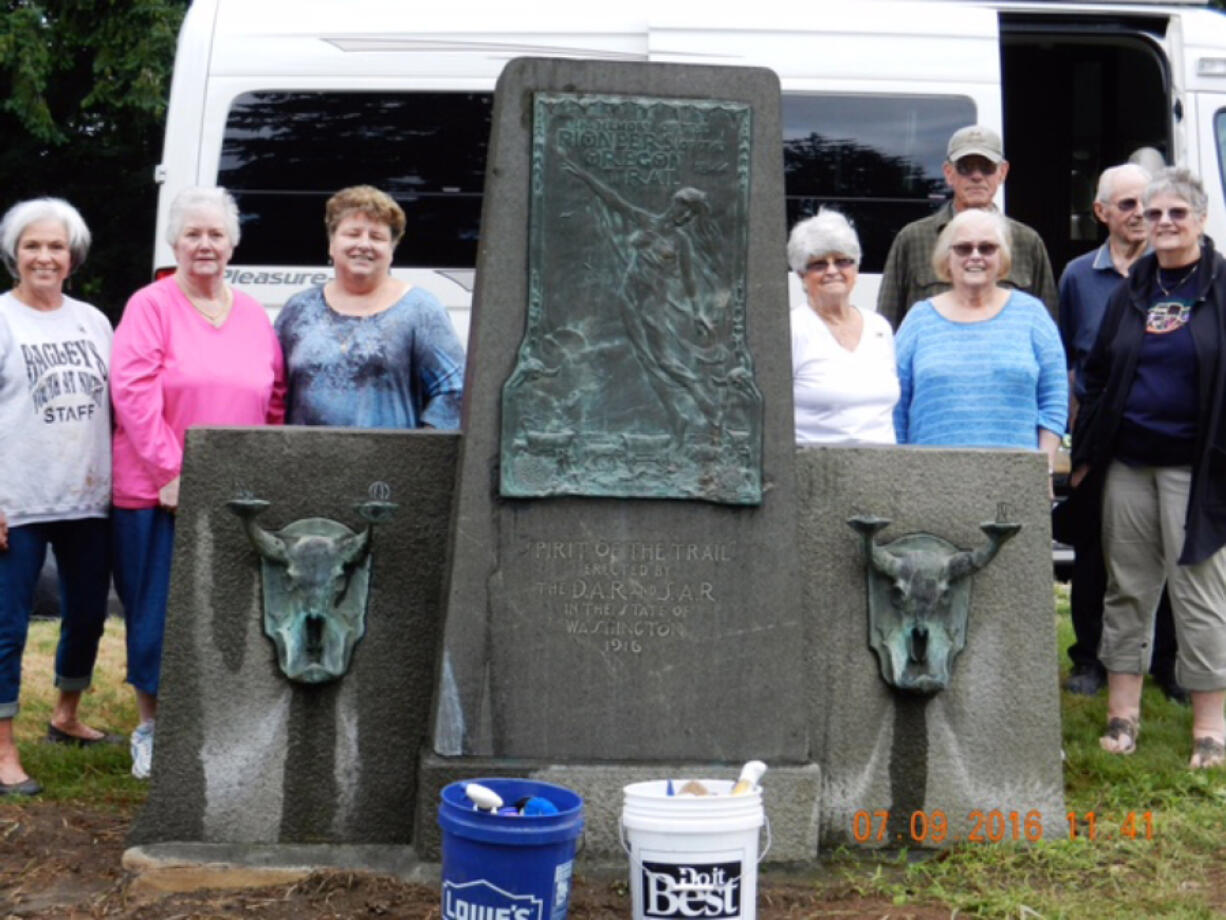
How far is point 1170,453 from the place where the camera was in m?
5.71

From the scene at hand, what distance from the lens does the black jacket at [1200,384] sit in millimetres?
5613

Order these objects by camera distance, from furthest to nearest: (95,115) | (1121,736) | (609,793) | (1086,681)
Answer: (95,115) < (1086,681) < (1121,736) < (609,793)

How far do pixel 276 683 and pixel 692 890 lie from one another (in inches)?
54.9

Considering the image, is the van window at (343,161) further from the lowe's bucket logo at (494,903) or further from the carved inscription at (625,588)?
the lowe's bucket logo at (494,903)

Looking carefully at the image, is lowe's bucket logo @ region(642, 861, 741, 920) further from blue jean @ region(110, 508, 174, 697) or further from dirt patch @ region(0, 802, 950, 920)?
blue jean @ region(110, 508, 174, 697)

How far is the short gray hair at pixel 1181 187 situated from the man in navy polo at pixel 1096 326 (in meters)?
0.74

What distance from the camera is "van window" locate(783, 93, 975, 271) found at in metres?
9.38

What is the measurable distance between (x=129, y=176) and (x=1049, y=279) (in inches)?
521

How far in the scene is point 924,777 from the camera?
4.91 meters

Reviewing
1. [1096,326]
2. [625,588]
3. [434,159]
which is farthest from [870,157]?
[625,588]

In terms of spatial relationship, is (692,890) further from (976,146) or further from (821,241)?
(976,146)

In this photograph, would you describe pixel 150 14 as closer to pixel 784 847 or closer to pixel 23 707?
pixel 23 707

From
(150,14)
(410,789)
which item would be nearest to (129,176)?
(150,14)

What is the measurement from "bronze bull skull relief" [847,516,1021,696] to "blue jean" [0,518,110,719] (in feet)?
8.10
